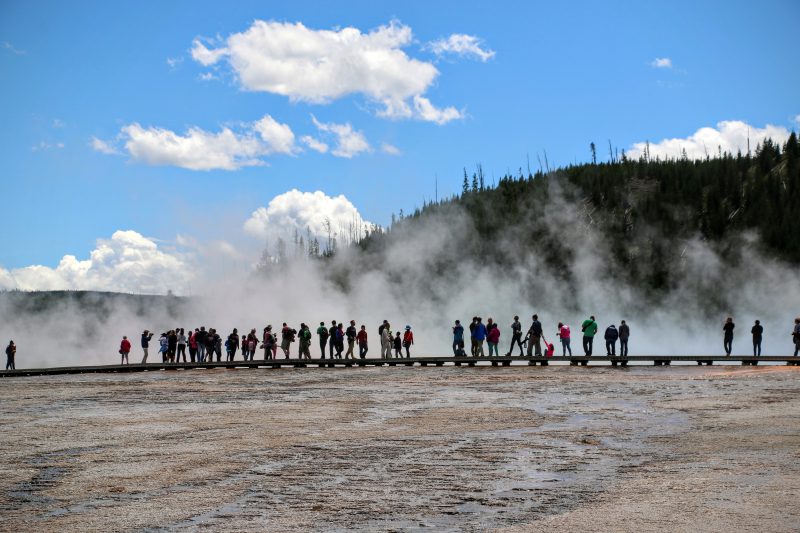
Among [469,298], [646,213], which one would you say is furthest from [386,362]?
[646,213]

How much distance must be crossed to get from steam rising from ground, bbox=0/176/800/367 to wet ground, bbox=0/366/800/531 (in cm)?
6161

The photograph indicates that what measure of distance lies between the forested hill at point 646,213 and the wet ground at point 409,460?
250ft

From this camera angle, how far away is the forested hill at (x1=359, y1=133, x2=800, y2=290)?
298 ft

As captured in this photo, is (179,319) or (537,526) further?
(179,319)

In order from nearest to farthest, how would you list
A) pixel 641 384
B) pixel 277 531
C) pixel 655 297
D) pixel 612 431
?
1. pixel 277 531
2. pixel 612 431
3. pixel 641 384
4. pixel 655 297

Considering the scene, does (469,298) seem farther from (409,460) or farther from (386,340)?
(409,460)

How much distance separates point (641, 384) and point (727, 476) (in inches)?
492

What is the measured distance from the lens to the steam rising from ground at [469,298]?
87000 millimetres

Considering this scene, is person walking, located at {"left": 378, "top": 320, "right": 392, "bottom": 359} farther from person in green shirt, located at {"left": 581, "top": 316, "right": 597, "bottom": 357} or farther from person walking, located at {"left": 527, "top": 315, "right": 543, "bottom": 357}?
person in green shirt, located at {"left": 581, "top": 316, "right": 597, "bottom": 357}

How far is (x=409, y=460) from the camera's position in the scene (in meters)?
10.7

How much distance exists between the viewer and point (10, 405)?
18844 millimetres

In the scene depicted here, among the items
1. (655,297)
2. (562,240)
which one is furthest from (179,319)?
(655,297)

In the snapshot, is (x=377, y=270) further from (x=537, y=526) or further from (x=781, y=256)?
(x=537, y=526)

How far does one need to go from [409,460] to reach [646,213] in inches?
3690
